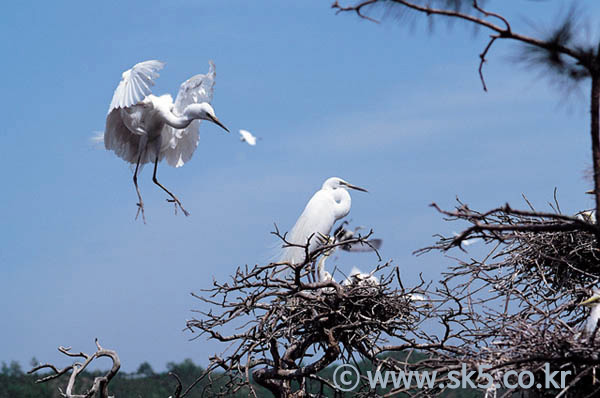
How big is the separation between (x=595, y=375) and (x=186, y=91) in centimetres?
426

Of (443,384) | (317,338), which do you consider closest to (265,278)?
(317,338)

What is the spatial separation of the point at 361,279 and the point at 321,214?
5.22 feet

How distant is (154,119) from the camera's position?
21.1 feet

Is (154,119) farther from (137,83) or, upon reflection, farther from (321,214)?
(321,214)

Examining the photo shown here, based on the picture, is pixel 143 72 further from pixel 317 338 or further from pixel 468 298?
pixel 468 298

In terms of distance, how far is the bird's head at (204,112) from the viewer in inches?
239

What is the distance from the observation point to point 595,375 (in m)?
2.83

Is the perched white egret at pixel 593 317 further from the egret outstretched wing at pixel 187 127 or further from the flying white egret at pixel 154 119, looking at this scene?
the egret outstretched wing at pixel 187 127

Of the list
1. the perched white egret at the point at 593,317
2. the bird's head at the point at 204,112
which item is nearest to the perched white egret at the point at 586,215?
the perched white egret at the point at 593,317

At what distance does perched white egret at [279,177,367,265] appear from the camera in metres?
5.47

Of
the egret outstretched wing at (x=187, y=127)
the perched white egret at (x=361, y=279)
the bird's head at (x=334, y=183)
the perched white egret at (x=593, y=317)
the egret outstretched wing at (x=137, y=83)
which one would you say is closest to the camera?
the perched white egret at (x=593, y=317)

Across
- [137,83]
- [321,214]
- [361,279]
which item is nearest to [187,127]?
[137,83]

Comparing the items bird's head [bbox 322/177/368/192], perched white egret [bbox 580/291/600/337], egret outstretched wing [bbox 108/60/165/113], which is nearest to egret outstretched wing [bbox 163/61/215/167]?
egret outstretched wing [bbox 108/60/165/113]

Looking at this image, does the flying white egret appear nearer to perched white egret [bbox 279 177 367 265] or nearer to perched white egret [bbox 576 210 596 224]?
perched white egret [bbox 279 177 367 265]
